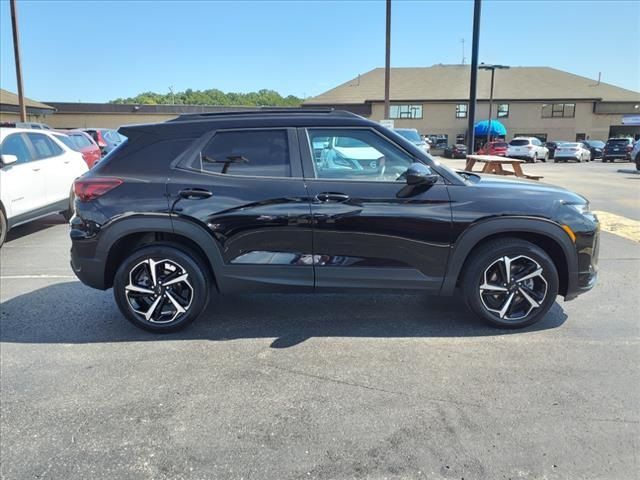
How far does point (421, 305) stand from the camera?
15.5 feet

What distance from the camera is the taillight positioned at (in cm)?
399

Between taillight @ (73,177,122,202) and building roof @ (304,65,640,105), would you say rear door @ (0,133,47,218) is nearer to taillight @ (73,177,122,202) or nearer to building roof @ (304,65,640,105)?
taillight @ (73,177,122,202)

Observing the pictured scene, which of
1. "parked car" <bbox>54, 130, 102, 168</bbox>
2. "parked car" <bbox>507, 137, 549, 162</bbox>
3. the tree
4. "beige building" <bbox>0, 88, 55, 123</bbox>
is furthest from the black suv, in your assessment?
the tree

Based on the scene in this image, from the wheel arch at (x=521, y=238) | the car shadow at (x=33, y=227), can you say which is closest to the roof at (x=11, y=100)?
the car shadow at (x=33, y=227)

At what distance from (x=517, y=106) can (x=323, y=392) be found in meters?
51.3

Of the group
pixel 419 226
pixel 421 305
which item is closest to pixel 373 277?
pixel 419 226

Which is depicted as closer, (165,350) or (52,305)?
(165,350)

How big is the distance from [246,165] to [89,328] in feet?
6.73

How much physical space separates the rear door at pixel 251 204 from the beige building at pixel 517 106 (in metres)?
44.7

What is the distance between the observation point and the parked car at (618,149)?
34219mm

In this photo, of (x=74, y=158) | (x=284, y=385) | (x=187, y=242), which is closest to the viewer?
(x=284, y=385)

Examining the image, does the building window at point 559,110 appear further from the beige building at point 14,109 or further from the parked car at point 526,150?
the beige building at point 14,109

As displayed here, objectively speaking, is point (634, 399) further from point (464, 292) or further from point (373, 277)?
point (373, 277)

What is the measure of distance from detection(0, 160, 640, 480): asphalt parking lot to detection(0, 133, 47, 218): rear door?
3038 mm
